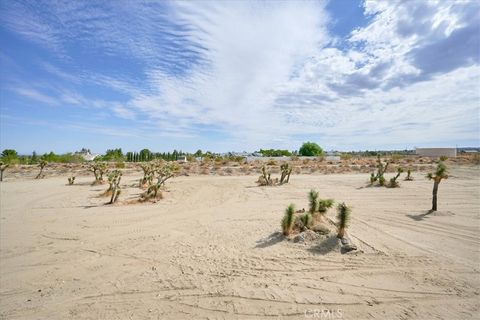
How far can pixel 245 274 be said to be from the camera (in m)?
6.61

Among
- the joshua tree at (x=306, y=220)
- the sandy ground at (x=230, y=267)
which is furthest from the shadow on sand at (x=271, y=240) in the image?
the joshua tree at (x=306, y=220)

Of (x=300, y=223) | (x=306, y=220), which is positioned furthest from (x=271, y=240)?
(x=306, y=220)

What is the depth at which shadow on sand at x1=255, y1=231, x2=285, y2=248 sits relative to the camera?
8.44m

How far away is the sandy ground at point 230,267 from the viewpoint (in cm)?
536

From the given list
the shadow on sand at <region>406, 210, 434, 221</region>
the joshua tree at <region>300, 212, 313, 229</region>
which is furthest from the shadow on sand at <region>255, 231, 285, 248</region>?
the shadow on sand at <region>406, 210, 434, 221</region>

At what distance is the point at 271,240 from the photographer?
28.8 ft

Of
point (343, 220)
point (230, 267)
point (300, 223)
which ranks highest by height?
point (343, 220)

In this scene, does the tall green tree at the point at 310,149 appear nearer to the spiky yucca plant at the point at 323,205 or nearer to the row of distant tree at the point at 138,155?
the row of distant tree at the point at 138,155

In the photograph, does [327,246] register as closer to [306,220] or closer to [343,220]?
[343,220]

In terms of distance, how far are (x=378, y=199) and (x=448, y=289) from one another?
1014cm

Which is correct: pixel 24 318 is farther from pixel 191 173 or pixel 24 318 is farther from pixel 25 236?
pixel 191 173

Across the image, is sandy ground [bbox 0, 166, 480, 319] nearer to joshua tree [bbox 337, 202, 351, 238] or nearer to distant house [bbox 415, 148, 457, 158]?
joshua tree [bbox 337, 202, 351, 238]

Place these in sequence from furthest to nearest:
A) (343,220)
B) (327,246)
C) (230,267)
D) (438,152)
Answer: (438,152), (343,220), (327,246), (230,267)

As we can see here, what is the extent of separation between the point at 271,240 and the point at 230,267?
217cm
